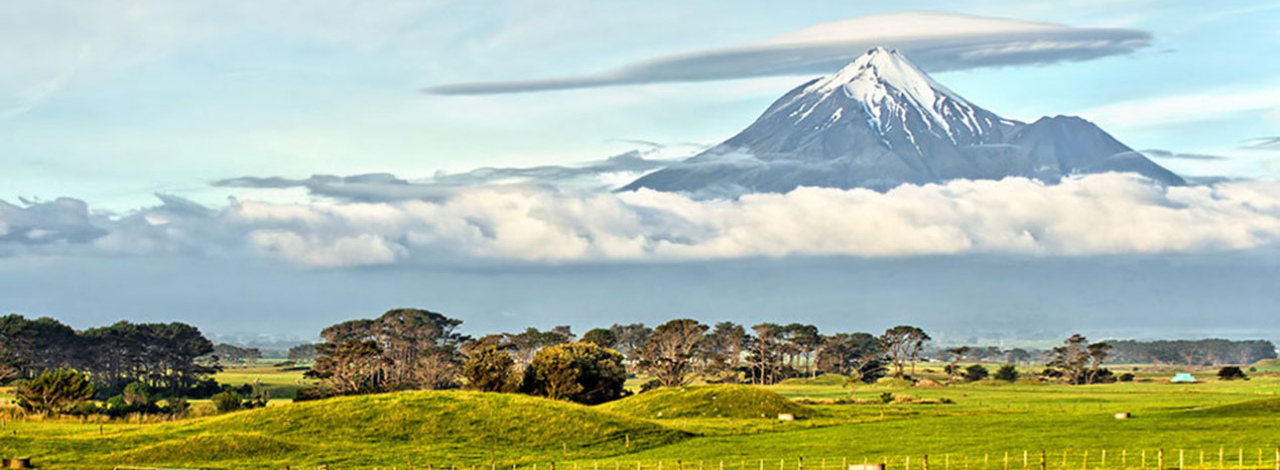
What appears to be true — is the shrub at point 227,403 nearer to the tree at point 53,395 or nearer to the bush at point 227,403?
the bush at point 227,403

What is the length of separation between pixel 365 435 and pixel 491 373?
2145 inches

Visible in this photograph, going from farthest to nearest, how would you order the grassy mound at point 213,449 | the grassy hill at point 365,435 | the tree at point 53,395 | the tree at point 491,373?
the tree at point 491,373 → the tree at point 53,395 → the grassy hill at point 365,435 → the grassy mound at point 213,449

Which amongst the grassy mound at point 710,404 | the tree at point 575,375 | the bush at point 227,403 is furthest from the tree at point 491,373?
the bush at point 227,403

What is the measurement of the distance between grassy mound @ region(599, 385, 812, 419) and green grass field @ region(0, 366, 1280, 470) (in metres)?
0.29

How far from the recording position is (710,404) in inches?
5069

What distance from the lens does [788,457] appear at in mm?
85000

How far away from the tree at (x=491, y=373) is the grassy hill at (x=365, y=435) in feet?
98.8

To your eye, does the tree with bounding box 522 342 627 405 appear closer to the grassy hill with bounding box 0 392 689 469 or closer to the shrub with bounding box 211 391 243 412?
the grassy hill with bounding box 0 392 689 469

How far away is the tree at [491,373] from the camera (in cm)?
14975

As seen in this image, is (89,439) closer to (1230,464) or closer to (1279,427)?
(1230,464)

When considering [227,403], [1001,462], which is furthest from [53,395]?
[1001,462]

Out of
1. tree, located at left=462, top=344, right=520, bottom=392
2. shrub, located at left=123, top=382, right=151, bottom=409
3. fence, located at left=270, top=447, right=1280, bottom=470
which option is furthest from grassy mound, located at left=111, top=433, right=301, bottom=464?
shrub, located at left=123, top=382, right=151, bottom=409

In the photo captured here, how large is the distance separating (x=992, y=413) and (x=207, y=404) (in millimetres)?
86356

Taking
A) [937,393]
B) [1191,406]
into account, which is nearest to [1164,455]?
[1191,406]
